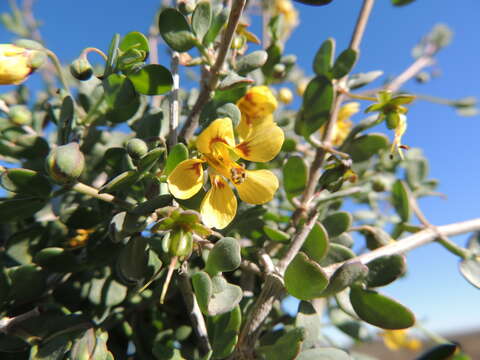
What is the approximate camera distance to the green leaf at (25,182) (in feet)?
3.00

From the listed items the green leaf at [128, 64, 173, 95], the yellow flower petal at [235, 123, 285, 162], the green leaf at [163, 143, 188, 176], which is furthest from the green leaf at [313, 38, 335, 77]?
the green leaf at [163, 143, 188, 176]

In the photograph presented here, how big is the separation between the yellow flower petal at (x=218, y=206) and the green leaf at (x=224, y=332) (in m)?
0.20

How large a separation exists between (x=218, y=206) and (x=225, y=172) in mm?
101

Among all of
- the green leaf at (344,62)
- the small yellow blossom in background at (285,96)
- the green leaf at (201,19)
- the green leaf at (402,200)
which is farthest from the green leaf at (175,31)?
the small yellow blossom in background at (285,96)

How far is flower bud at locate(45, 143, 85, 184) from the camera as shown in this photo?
2.67 feet

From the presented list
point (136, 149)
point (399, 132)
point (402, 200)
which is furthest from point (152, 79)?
point (402, 200)

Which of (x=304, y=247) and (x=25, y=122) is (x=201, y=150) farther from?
(x=25, y=122)

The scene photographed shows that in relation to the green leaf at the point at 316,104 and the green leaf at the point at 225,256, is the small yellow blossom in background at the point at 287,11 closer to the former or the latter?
the green leaf at the point at 316,104

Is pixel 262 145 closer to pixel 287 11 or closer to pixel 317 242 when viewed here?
pixel 317 242

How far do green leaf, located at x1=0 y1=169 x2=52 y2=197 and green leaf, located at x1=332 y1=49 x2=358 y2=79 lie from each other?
863 millimetres

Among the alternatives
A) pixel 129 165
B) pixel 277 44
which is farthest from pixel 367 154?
pixel 129 165

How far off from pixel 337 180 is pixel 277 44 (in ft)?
1.82

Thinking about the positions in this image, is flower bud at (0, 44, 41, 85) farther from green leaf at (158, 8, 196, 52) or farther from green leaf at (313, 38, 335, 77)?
green leaf at (313, 38, 335, 77)

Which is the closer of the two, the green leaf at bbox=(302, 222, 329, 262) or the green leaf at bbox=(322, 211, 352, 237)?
the green leaf at bbox=(302, 222, 329, 262)
